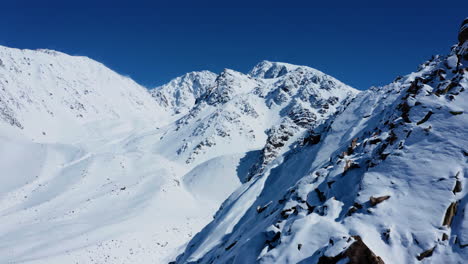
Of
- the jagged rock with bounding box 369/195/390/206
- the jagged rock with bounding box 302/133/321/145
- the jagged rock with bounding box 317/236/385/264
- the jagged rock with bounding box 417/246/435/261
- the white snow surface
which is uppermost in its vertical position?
the white snow surface

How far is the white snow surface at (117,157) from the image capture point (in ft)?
87.7

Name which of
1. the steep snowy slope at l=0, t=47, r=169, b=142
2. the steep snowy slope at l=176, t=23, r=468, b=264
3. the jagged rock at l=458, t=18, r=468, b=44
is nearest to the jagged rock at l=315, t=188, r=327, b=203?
the steep snowy slope at l=176, t=23, r=468, b=264

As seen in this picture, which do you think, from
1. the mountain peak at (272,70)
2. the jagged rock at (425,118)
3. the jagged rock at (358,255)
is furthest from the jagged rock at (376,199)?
the mountain peak at (272,70)

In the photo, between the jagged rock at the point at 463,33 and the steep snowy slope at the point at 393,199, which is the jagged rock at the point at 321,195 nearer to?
the steep snowy slope at the point at 393,199

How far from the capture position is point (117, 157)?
53.9m

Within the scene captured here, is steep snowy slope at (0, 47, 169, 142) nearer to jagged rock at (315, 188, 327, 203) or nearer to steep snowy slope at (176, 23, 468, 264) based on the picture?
jagged rock at (315, 188, 327, 203)

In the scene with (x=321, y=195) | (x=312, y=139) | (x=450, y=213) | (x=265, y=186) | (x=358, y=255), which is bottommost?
(x=450, y=213)

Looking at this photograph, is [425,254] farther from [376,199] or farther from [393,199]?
[376,199]

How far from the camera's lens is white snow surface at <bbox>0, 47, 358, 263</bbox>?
26719 millimetres

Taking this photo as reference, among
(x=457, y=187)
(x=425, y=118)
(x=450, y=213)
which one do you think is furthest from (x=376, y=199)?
(x=425, y=118)

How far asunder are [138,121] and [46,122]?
32.9m

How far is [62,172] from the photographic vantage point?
48.6 meters

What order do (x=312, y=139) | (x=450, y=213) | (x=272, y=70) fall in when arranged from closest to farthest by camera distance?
(x=450, y=213) < (x=312, y=139) < (x=272, y=70)

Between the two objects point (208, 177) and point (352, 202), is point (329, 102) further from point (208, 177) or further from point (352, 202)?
point (352, 202)
